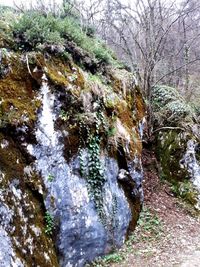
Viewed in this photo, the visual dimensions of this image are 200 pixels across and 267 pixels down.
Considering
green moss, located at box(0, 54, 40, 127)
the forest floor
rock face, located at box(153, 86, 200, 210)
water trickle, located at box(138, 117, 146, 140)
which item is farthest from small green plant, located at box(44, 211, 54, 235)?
rock face, located at box(153, 86, 200, 210)

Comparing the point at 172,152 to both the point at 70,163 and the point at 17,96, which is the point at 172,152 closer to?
the point at 70,163

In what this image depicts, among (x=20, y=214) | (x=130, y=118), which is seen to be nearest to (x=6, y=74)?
(x=20, y=214)

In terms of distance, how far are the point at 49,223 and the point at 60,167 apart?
927 millimetres

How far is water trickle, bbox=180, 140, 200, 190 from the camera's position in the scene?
909 centimetres

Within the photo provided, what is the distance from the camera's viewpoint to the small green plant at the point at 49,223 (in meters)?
4.90

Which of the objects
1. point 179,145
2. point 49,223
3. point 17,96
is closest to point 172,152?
point 179,145

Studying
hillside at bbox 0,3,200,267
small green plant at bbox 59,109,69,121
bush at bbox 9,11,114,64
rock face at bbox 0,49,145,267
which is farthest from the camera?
bush at bbox 9,11,114,64

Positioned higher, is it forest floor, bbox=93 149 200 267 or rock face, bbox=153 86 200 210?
rock face, bbox=153 86 200 210

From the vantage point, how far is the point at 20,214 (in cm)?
453

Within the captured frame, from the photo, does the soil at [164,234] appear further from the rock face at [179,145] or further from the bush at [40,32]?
the bush at [40,32]

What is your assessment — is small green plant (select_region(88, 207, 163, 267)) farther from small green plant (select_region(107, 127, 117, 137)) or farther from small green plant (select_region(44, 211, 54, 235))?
small green plant (select_region(107, 127, 117, 137))

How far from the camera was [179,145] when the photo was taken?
31.5 feet

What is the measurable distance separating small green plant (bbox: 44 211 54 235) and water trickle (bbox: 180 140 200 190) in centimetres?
522

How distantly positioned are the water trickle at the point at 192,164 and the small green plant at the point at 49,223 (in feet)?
17.1
